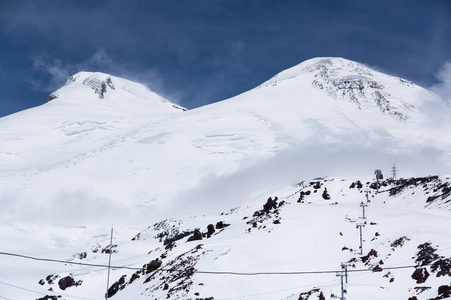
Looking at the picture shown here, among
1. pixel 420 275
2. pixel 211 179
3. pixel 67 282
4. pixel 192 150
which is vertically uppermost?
pixel 192 150

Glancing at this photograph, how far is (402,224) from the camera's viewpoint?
43.8 meters

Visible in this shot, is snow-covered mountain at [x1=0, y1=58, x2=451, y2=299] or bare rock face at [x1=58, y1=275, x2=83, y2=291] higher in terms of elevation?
snow-covered mountain at [x1=0, y1=58, x2=451, y2=299]

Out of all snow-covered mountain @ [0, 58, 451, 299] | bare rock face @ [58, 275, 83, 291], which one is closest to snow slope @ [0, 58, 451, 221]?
snow-covered mountain @ [0, 58, 451, 299]

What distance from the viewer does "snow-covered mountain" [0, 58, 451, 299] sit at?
45312mm

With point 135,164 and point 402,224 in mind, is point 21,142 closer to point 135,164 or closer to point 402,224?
point 135,164

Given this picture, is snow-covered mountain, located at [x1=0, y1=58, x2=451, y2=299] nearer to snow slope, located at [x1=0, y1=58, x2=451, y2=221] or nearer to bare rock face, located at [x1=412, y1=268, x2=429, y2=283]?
snow slope, located at [x1=0, y1=58, x2=451, y2=221]

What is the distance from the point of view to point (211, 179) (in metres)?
120

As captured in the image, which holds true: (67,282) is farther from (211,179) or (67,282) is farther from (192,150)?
(192,150)

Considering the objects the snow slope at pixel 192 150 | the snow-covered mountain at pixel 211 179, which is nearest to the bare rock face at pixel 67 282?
the snow-covered mountain at pixel 211 179

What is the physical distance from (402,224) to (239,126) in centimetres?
10467

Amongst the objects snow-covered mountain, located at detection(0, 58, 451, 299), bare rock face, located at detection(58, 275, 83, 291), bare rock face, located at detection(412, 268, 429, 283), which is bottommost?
bare rock face, located at detection(58, 275, 83, 291)

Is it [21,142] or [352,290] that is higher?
[21,142]

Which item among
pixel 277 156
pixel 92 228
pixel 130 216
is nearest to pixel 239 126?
pixel 277 156

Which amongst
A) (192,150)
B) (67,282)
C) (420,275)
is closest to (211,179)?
(192,150)
